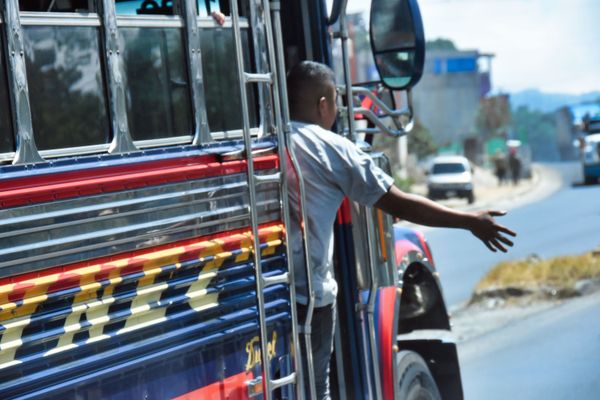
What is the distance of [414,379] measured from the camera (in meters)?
5.16

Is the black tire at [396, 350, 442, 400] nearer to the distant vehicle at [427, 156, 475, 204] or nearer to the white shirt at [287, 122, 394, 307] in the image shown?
the white shirt at [287, 122, 394, 307]

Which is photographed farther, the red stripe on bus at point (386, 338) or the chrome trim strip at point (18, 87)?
the red stripe on bus at point (386, 338)

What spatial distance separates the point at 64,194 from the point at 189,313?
59 cm

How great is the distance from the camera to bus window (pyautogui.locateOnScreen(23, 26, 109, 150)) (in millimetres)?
2754

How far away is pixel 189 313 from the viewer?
10.3ft

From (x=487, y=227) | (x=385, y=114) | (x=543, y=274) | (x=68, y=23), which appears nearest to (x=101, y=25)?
(x=68, y=23)

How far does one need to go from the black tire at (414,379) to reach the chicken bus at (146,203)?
34.0 inches

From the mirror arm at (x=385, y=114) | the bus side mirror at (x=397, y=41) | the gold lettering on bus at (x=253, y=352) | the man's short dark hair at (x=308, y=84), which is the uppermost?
the bus side mirror at (x=397, y=41)

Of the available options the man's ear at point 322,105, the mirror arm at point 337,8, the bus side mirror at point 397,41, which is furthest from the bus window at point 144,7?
the bus side mirror at point 397,41

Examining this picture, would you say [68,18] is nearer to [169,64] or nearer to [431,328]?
[169,64]

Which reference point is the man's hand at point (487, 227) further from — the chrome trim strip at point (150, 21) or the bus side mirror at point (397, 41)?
the chrome trim strip at point (150, 21)

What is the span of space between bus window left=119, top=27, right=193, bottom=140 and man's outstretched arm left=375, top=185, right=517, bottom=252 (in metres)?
0.89

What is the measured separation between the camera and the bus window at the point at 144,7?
311 cm

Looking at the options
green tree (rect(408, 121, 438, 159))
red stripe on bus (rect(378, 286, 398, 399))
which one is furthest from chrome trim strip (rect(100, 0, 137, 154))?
green tree (rect(408, 121, 438, 159))
